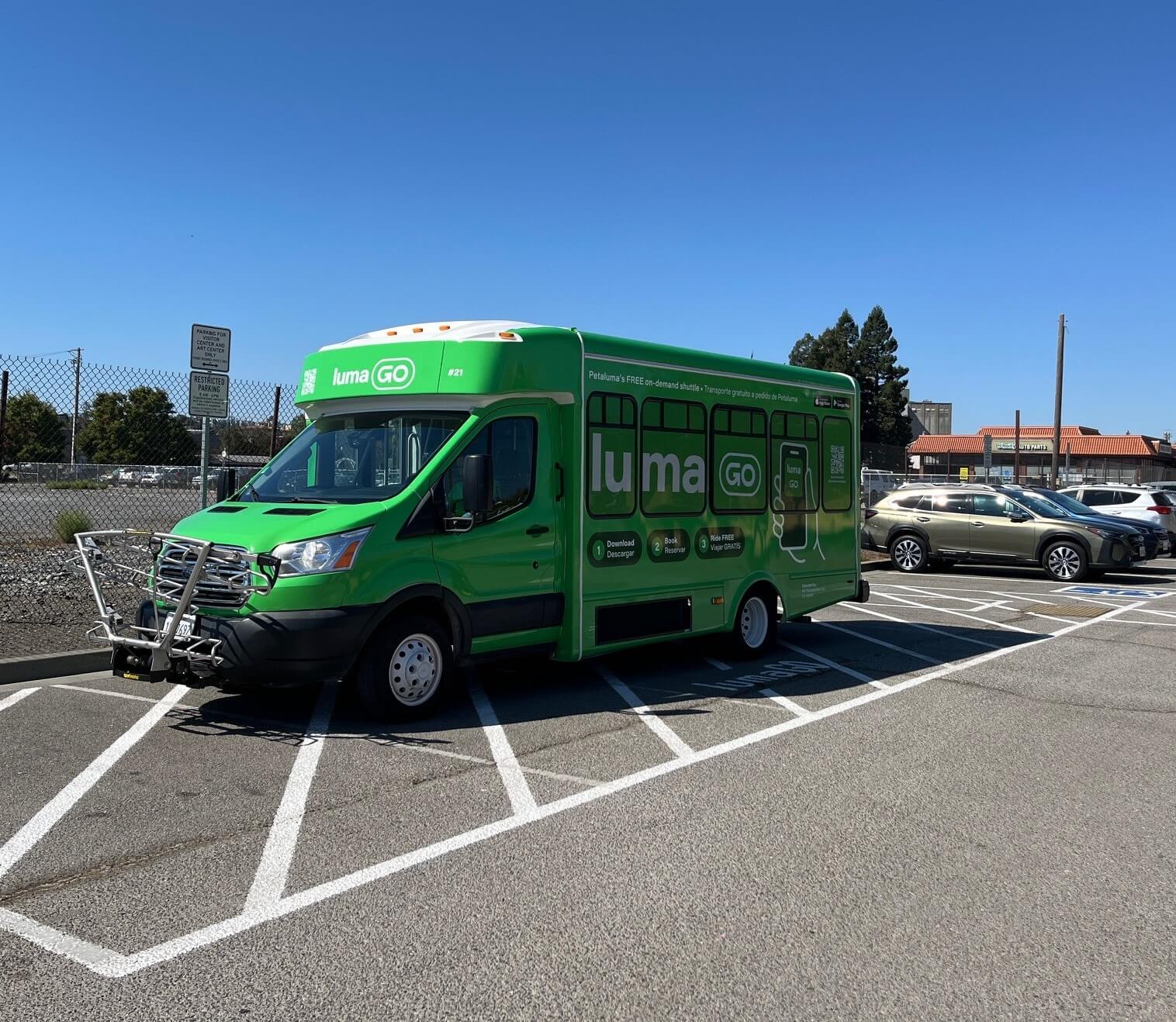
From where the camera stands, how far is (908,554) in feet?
67.2

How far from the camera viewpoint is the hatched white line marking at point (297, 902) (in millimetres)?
3621

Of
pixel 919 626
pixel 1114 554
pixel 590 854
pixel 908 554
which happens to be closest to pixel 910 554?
pixel 908 554

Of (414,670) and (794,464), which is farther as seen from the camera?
(794,464)

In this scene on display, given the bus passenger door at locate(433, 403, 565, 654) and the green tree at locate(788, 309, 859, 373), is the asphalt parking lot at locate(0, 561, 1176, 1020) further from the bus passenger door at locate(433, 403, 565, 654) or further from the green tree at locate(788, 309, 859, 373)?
the green tree at locate(788, 309, 859, 373)

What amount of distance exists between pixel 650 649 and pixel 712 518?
188 centimetres

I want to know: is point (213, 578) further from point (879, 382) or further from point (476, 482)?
point (879, 382)

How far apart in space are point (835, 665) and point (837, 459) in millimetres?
2386

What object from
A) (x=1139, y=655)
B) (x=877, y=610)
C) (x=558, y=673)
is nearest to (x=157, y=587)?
(x=558, y=673)

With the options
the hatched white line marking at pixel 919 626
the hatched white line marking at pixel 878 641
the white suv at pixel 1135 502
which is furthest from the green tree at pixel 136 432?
the white suv at pixel 1135 502

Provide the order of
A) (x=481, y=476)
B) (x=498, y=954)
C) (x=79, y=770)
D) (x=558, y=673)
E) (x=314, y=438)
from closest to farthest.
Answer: (x=498, y=954)
(x=79, y=770)
(x=481, y=476)
(x=314, y=438)
(x=558, y=673)

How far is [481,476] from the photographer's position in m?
7.10

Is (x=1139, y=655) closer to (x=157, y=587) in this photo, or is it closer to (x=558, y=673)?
(x=558, y=673)

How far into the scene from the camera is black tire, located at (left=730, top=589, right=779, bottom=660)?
9.96 meters

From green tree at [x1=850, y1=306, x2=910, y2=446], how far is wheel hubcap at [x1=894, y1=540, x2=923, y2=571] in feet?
215
